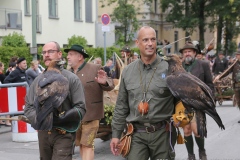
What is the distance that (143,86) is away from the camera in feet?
18.5

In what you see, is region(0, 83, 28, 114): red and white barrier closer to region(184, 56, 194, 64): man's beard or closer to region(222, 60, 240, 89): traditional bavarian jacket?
region(184, 56, 194, 64): man's beard

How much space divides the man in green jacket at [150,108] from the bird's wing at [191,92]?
0.15 metres

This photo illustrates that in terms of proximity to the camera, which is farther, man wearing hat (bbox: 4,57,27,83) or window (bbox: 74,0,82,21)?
window (bbox: 74,0,82,21)

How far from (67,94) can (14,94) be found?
6527 mm

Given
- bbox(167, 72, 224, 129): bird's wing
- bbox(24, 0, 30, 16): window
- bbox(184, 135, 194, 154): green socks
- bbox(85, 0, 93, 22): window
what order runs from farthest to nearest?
bbox(85, 0, 93, 22): window < bbox(24, 0, 30, 16): window < bbox(184, 135, 194, 154): green socks < bbox(167, 72, 224, 129): bird's wing

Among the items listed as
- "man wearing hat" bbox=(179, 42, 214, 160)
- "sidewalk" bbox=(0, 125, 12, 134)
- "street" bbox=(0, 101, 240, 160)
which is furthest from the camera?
"sidewalk" bbox=(0, 125, 12, 134)

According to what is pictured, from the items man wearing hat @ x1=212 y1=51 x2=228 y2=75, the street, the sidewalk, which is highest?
man wearing hat @ x1=212 y1=51 x2=228 y2=75

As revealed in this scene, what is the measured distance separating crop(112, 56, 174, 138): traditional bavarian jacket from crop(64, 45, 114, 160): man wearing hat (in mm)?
2160

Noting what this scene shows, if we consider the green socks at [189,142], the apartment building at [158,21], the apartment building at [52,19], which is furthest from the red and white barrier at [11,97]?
the apartment building at [158,21]

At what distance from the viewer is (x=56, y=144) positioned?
5.95 meters

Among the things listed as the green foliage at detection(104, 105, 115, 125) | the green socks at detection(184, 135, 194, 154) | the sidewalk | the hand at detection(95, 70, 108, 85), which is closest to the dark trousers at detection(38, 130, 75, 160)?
the hand at detection(95, 70, 108, 85)

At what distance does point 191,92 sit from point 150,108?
1.37 feet

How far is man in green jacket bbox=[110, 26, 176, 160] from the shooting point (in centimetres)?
560

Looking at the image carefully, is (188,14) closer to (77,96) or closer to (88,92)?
(88,92)
